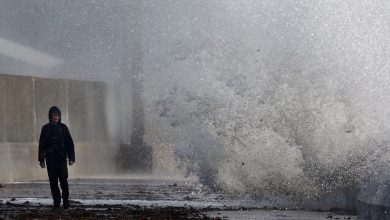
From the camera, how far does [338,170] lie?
17156 mm

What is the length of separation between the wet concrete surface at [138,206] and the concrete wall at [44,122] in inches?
142

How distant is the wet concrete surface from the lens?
46.6 ft

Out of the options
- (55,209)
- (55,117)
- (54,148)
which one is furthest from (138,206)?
(55,117)

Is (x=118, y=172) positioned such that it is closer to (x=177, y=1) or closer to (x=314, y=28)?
(x=177, y=1)

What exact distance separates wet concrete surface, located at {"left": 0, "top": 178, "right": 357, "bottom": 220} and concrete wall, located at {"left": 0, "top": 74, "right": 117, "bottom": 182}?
3595 mm

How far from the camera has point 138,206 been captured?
16016 millimetres

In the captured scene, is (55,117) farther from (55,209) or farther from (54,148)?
(55,209)

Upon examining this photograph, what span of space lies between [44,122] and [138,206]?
1119 cm

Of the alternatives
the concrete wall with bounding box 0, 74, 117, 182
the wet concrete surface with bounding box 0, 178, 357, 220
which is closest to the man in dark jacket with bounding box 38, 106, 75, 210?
the wet concrete surface with bounding box 0, 178, 357, 220

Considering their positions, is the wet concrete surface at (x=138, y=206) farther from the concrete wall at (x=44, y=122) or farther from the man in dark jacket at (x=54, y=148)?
the concrete wall at (x=44, y=122)

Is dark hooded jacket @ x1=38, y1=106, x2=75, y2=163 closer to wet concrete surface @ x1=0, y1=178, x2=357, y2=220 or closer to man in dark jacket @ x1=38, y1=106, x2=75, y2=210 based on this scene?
man in dark jacket @ x1=38, y1=106, x2=75, y2=210

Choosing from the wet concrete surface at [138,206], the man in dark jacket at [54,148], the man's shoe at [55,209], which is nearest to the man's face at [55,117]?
the man in dark jacket at [54,148]

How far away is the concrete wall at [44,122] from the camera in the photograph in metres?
25.2

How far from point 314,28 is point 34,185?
6.45 metres
